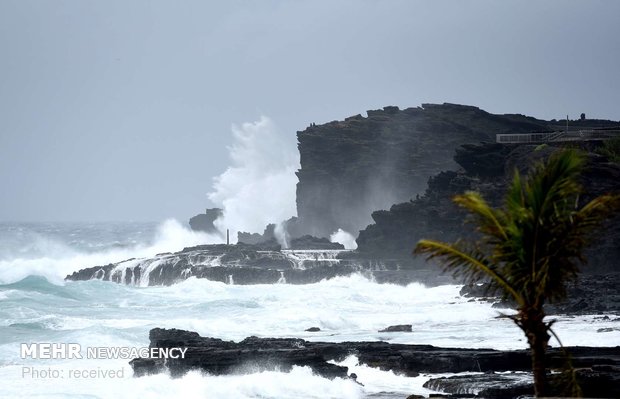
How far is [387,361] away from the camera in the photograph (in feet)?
78.9

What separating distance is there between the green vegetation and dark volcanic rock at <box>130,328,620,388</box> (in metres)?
33.5

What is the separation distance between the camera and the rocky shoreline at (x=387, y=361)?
20.9m

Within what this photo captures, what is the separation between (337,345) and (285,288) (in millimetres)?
31370

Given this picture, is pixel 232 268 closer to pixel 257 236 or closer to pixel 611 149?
pixel 611 149

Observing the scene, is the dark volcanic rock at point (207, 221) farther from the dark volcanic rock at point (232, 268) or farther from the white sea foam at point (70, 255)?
the dark volcanic rock at point (232, 268)

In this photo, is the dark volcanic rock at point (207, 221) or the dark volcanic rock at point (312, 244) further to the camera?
the dark volcanic rock at point (207, 221)

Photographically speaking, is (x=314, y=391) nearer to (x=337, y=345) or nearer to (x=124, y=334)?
(x=337, y=345)

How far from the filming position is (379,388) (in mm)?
21688

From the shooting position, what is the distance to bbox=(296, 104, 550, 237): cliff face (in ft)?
291

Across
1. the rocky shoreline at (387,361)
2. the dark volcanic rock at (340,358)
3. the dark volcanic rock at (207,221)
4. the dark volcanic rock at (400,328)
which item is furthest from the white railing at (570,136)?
the dark volcanic rock at (207,221)

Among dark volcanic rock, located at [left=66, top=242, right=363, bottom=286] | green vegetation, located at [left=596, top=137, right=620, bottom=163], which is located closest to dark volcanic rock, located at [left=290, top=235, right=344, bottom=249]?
dark volcanic rock, located at [left=66, top=242, right=363, bottom=286]

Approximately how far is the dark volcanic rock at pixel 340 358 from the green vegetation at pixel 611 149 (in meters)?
33.5

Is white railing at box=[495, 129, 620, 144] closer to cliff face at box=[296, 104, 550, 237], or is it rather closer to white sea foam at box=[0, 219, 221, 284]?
cliff face at box=[296, 104, 550, 237]

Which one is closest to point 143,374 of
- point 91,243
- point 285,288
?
point 285,288
